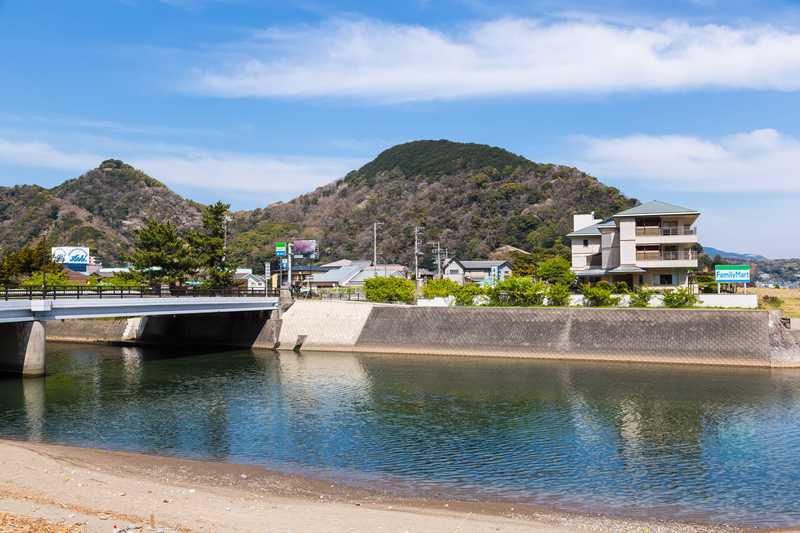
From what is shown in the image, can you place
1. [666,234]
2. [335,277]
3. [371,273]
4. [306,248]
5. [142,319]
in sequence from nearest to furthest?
1. [666,234]
2. [142,319]
3. [371,273]
4. [335,277]
5. [306,248]

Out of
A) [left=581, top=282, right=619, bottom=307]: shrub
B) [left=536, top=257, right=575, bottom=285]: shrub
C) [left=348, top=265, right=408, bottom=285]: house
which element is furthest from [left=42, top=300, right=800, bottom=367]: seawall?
[left=348, top=265, right=408, bottom=285]: house

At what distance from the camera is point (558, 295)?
60.5 m

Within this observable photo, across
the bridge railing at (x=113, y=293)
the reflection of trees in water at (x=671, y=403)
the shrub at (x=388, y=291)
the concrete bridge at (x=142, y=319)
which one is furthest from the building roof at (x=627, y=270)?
the bridge railing at (x=113, y=293)

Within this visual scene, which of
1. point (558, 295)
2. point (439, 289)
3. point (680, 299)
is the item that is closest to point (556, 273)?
point (558, 295)

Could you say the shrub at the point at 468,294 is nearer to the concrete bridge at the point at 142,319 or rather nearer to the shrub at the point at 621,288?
the shrub at the point at 621,288

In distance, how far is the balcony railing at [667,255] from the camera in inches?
2525

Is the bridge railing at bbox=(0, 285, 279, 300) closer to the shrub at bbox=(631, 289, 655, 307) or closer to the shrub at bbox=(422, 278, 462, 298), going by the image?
the shrub at bbox=(422, 278, 462, 298)

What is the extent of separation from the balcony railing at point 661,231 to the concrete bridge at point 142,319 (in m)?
37.8

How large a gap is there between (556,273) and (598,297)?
462 inches

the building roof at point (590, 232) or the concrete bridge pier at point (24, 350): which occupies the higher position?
the building roof at point (590, 232)

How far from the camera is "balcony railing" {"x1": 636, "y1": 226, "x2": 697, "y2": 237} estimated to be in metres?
64.8

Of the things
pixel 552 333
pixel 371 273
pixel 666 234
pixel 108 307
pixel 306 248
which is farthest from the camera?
pixel 306 248

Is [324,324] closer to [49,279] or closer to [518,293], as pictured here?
[518,293]

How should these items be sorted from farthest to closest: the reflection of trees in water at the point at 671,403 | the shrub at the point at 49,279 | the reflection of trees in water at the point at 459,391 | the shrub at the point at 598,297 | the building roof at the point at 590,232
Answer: the shrub at the point at 49,279
the building roof at the point at 590,232
the shrub at the point at 598,297
the reflection of trees in water at the point at 459,391
the reflection of trees in water at the point at 671,403
